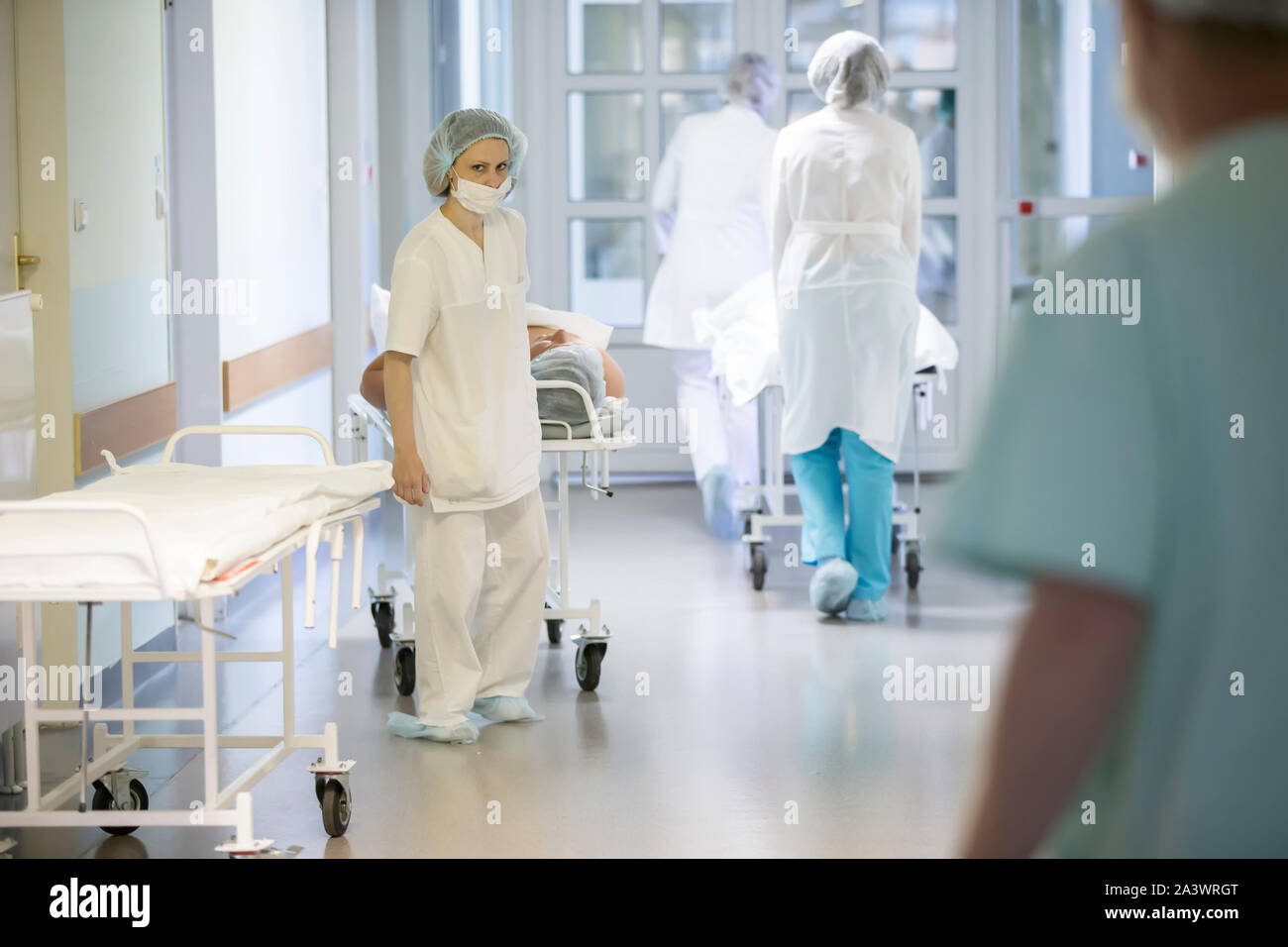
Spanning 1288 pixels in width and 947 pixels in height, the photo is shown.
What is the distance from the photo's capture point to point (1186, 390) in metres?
0.80

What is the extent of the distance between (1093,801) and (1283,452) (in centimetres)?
25

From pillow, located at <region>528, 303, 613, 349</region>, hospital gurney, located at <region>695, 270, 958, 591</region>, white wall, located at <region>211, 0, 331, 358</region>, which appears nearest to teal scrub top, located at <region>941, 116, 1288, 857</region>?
pillow, located at <region>528, 303, 613, 349</region>

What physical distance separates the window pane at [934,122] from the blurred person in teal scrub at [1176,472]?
279 inches

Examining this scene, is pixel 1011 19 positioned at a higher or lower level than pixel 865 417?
higher

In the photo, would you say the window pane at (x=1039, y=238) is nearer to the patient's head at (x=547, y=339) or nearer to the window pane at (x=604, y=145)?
the window pane at (x=604, y=145)

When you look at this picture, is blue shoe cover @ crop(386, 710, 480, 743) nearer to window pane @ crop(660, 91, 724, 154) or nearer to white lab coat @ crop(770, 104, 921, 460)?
white lab coat @ crop(770, 104, 921, 460)

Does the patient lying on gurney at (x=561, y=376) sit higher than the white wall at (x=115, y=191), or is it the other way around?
the white wall at (x=115, y=191)

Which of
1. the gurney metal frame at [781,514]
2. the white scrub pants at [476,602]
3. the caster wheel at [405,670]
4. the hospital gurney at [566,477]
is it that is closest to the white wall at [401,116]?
the gurney metal frame at [781,514]

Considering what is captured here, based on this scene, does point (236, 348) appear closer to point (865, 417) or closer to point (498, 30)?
A: point (865, 417)

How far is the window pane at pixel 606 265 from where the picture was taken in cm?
793

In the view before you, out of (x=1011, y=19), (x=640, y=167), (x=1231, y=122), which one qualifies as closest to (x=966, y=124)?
(x=1011, y=19)

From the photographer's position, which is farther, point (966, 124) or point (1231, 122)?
point (966, 124)

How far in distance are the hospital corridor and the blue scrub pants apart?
13 mm

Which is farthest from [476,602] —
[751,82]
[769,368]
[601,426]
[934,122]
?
[934,122]
